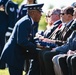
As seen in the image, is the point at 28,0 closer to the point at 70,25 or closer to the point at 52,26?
the point at 52,26

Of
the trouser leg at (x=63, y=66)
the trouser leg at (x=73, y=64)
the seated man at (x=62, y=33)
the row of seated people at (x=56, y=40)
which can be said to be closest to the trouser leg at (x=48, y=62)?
the row of seated people at (x=56, y=40)

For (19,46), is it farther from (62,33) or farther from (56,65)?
(56,65)

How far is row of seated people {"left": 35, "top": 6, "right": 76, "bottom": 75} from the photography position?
9828mm

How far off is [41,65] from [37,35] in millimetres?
1127

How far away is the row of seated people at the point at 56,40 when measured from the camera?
983 cm

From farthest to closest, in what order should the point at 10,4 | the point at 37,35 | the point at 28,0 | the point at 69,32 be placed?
1. the point at 10,4
2. the point at 28,0
3. the point at 37,35
4. the point at 69,32

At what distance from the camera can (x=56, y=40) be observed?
10453 mm

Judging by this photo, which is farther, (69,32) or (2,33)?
(2,33)

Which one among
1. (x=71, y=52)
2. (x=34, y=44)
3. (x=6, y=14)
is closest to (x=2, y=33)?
(x=6, y=14)

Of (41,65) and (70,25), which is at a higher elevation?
(70,25)

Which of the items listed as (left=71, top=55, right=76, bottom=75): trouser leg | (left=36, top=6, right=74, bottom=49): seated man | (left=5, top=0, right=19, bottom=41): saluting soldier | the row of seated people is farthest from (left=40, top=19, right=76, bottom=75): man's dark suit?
(left=5, top=0, right=19, bottom=41): saluting soldier

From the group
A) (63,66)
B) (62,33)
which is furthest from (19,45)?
(63,66)

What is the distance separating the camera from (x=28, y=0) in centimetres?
1241

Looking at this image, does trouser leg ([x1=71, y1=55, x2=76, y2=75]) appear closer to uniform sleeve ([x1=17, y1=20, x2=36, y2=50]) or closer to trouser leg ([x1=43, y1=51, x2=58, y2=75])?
trouser leg ([x1=43, y1=51, x2=58, y2=75])
